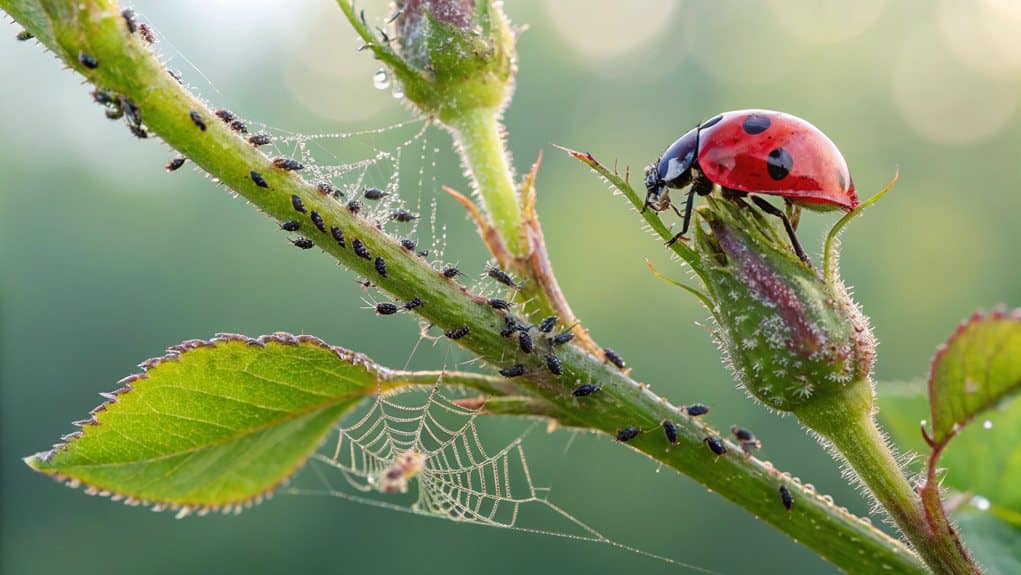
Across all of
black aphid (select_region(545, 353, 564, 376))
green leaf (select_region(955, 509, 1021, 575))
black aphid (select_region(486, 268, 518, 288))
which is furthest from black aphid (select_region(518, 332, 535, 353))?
green leaf (select_region(955, 509, 1021, 575))

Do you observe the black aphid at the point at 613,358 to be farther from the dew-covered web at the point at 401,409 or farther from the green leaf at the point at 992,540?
the green leaf at the point at 992,540

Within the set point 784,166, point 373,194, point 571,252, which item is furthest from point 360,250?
point 571,252

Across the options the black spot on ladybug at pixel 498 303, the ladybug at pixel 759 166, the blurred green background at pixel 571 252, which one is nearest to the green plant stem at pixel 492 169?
the black spot on ladybug at pixel 498 303

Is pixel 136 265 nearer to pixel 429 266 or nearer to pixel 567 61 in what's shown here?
pixel 567 61

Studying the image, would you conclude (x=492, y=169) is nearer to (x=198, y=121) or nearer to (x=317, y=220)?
(x=317, y=220)

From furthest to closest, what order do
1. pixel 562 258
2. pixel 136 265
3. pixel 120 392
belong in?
pixel 136 265
pixel 562 258
pixel 120 392

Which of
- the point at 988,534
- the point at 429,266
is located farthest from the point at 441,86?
A: the point at 988,534
